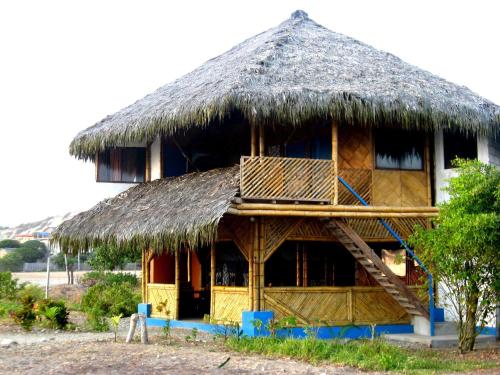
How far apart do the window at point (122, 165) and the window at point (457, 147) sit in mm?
7530

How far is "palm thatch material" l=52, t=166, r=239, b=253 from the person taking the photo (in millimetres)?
13922

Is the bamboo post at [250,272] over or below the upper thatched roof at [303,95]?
below

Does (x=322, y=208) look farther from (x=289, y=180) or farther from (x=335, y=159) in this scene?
Result: (x=335, y=159)

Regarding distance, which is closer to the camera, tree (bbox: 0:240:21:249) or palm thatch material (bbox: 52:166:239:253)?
palm thatch material (bbox: 52:166:239:253)

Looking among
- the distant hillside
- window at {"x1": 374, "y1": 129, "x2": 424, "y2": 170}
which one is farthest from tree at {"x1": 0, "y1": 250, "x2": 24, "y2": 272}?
window at {"x1": 374, "y1": 129, "x2": 424, "y2": 170}

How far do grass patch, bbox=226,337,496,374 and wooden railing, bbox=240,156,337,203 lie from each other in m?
2.72

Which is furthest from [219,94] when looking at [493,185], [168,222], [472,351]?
[472,351]

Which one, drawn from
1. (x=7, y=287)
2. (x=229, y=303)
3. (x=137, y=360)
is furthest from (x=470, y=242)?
(x=7, y=287)

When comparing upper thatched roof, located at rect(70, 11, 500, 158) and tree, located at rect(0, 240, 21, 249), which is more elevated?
upper thatched roof, located at rect(70, 11, 500, 158)

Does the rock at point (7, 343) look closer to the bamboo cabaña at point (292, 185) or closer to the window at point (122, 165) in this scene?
the bamboo cabaña at point (292, 185)

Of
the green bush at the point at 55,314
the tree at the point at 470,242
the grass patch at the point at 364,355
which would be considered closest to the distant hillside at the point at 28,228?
the green bush at the point at 55,314

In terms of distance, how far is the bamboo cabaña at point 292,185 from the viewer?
14477mm

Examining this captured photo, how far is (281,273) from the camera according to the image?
654 inches

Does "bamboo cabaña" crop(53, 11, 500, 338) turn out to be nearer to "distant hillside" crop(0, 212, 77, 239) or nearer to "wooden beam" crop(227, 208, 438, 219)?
"wooden beam" crop(227, 208, 438, 219)
